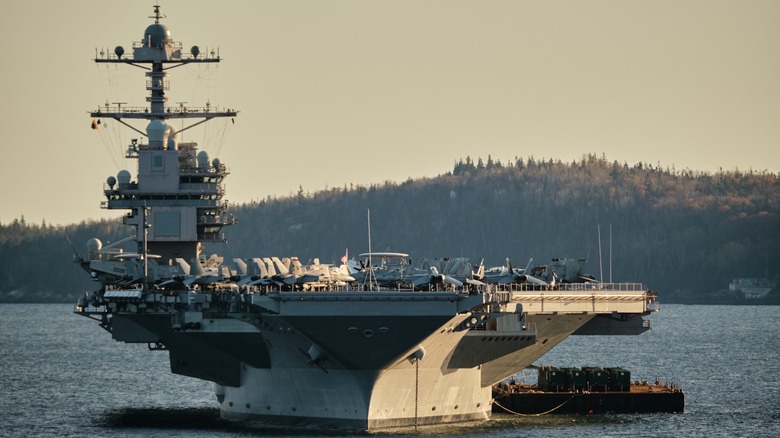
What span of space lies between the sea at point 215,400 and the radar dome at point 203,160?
27.7ft

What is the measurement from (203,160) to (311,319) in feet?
49.5

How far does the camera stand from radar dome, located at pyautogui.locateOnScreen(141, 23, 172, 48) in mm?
61625

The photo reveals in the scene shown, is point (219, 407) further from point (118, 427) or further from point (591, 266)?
point (591, 266)

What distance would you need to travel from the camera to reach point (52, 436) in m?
51.9

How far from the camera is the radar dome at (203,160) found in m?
61.1

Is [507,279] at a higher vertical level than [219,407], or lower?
higher

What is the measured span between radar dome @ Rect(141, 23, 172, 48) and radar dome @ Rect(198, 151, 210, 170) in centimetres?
417

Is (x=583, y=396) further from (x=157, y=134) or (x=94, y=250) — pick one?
(x=94, y=250)

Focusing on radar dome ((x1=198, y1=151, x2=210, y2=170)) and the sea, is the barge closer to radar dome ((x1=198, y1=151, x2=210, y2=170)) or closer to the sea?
the sea

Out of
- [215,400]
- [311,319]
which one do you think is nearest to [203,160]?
[215,400]

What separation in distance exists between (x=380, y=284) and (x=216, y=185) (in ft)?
32.6

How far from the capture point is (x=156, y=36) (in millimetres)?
61719

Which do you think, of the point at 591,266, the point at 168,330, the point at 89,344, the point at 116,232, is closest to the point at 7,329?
the point at 89,344

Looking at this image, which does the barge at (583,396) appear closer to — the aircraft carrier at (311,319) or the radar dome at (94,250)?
the aircraft carrier at (311,319)
